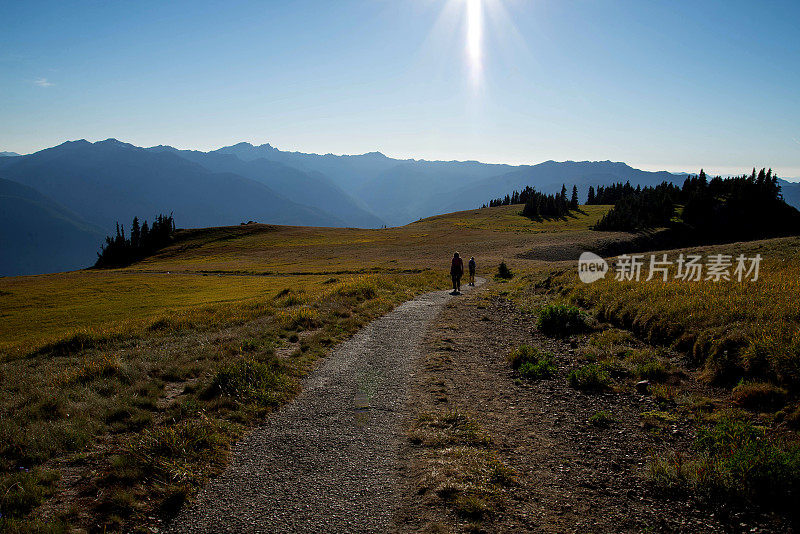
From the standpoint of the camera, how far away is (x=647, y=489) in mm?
6500

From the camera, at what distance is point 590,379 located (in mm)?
11070

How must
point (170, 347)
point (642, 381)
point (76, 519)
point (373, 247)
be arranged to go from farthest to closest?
point (373, 247), point (170, 347), point (642, 381), point (76, 519)

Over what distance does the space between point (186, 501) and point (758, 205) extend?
413 feet

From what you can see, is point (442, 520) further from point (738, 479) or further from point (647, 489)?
point (738, 479)

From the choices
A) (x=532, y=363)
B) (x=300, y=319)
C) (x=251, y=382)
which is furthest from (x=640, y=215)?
(x=251, y=382)

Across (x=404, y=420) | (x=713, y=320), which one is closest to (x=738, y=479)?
(x=404, y=420)

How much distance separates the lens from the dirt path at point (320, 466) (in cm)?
585

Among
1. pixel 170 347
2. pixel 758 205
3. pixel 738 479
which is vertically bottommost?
pixel 170 347

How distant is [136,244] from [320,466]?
145407 mm

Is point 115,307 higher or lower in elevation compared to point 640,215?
lower
